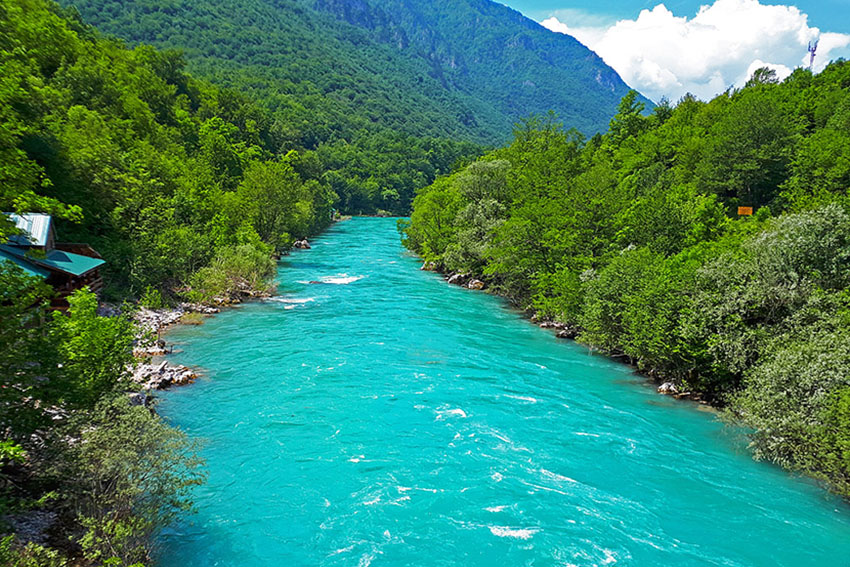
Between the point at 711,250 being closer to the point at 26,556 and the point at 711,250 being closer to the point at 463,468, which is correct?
the point at 463,468

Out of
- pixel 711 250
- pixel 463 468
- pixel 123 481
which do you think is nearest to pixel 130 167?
pixel 123 481

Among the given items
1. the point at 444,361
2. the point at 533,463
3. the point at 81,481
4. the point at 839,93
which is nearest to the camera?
the point at 81,481


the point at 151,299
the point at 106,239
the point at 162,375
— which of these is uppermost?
the point at 106,239

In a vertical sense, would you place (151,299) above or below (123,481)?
below

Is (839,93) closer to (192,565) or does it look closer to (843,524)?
(843,524)

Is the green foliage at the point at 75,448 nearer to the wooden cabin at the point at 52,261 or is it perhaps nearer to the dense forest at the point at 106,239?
the dense forest at the point at 106,239

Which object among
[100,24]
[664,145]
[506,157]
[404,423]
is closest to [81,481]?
[404,423]

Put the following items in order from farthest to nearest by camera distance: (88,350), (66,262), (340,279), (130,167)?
(340,279)
(130,167)
(66,262)
(88,350)
